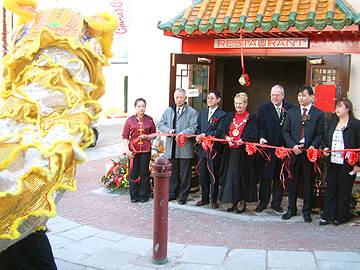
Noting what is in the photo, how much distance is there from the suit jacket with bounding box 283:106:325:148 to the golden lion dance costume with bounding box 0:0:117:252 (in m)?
4.73

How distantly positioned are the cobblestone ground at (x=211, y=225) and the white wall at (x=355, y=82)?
204cm

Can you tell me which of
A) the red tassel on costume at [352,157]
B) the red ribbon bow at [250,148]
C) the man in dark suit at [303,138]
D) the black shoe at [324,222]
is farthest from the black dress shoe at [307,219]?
the red ribbon bow at [250,148]

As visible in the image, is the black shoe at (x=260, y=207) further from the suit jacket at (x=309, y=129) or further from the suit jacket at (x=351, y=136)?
the suit jacket at (x=351, y=136)

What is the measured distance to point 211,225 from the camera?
6488 mm

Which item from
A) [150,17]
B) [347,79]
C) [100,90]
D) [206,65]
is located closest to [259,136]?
[347,79]

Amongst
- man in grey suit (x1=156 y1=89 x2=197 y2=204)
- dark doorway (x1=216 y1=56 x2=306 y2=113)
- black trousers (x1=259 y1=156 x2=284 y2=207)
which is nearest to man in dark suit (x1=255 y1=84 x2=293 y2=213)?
black trousers (x1=259 y1=156 x2=284 y2=207)

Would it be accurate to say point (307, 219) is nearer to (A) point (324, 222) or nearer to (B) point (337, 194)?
(A) point (324, 222)

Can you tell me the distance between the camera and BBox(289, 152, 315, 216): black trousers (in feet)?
21.7

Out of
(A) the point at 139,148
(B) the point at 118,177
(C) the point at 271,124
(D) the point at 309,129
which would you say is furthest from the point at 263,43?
(B) the point at 118,177

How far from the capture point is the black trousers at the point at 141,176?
7.64m

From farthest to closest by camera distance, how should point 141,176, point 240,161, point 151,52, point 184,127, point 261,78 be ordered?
point 261,78
point 151,52
point 141,176
point 184,127
point 240,161

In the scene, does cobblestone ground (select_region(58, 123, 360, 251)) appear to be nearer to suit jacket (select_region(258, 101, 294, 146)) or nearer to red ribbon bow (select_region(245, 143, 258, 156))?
red ribbon bow (select_region(245, 143, 258, 156))

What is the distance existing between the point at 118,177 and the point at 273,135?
3.00m

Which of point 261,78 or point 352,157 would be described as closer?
point 352,157
